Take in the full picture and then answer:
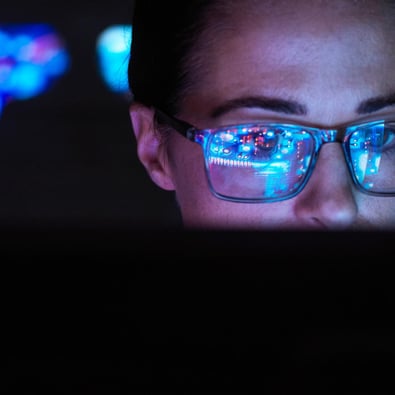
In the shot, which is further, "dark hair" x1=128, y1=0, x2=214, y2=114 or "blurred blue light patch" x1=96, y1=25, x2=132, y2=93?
"blurred blue light patch" x1=96, y1=25, x2=132, y2=93

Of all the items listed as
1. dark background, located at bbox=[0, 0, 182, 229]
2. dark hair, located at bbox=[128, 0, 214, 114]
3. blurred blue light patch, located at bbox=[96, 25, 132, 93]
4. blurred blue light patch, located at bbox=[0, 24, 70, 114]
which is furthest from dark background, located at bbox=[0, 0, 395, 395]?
blurred blue light patch, located at bbox=[0, 24, 70, 114]

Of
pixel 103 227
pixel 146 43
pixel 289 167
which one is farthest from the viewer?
pixel 146 43

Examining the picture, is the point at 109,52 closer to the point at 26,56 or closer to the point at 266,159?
the point at 26,56

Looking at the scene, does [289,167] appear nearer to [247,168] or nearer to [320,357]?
[247,168]

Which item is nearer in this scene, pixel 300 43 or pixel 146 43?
pixel 300 43

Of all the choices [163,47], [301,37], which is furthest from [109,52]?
[301,37]

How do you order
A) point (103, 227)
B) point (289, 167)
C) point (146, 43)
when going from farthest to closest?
point (146, 43) < point (289, 167) < point (103, 227)

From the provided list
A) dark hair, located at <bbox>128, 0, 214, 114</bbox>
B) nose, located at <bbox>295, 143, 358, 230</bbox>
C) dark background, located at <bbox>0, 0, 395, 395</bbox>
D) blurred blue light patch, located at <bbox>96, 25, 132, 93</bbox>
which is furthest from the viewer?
blurred blue light patch, located at <bbox>96, 25, 132, 93</bbox>

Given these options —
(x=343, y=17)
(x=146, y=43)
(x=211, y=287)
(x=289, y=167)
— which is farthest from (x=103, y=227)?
(x=146, y=43)

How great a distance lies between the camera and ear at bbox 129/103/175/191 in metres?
1.28

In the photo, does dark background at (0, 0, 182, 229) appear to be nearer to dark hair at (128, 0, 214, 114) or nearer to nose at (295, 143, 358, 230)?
dark hair at (128, 0, 214, 114)

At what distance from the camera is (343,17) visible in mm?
1092

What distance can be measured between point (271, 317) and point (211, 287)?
0.03 meters

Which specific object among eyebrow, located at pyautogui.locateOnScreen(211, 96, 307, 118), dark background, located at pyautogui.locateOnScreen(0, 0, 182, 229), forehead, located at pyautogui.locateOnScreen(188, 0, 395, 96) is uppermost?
forehead, located at pyautogui.locateOnScreen(188, 0, 395, 96)
